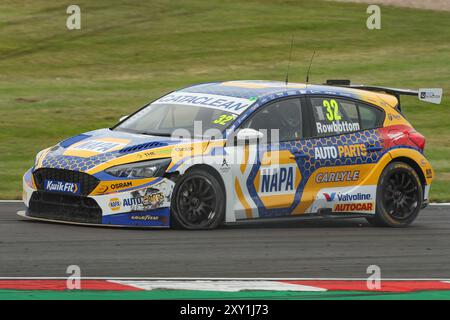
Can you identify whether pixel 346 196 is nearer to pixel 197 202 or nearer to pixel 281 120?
pixel 281 120

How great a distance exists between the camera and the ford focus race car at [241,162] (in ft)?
38.1

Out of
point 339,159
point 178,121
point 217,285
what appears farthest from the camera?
point 339,159

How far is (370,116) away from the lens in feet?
44.1

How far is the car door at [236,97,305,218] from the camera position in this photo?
1224 centimetres

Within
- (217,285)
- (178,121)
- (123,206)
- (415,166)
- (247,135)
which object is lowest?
(217,285)

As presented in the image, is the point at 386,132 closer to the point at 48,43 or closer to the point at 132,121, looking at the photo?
the point at 132,121

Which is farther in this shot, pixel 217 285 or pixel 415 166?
pixel 415 166

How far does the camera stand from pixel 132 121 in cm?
1303

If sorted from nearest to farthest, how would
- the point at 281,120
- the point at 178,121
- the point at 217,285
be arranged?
the point at 217,285
the point at 178,121
the point at 281,120

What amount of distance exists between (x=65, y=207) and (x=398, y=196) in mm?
3821

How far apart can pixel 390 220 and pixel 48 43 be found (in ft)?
61.2

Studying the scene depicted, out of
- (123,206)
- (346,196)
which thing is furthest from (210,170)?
(346,196)

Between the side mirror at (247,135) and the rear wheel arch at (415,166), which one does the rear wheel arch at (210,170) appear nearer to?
the side mirror at (247,135)

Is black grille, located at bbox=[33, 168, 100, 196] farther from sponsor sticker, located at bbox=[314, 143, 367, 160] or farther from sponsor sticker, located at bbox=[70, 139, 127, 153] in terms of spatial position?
sponsor sticker, located at bbox=[314, 143, 367, 160]
